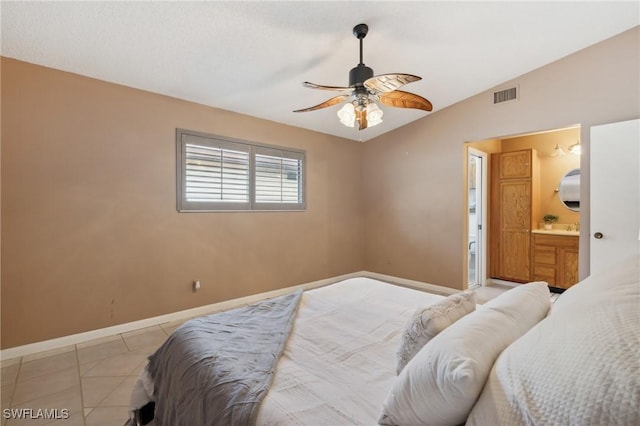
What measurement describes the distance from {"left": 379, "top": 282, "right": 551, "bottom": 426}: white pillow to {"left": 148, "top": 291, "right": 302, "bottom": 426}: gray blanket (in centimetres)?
50

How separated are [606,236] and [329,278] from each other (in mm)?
3503

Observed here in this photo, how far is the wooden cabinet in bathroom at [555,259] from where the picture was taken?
4227mm

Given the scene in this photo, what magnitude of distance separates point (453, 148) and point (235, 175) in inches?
122

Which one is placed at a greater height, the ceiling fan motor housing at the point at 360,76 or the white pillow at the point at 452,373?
the ceiling fan motor housing at the point at 360,76

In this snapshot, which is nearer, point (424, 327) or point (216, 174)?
point (424, 327)

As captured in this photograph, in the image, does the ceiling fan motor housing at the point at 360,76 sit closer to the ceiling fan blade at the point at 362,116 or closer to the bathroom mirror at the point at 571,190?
the ceiling fan blade at the point at 362,116

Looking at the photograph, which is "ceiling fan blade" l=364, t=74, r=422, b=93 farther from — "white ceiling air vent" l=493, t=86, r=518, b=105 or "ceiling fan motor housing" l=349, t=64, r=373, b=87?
Answer: "white ceiling air vent" l=493, t=86, r=518, b=105

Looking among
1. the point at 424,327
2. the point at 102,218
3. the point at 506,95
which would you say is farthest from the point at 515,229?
the point at 102,218

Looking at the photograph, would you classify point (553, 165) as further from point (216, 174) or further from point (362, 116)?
point (216, 174)

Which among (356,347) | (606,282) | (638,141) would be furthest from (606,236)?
(356,347)

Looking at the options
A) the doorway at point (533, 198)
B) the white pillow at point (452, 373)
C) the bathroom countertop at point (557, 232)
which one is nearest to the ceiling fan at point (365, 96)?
the white pillow at point (452, 373)

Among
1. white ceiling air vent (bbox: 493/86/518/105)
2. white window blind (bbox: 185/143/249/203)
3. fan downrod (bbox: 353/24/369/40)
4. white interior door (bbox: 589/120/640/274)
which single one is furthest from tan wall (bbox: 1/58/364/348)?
white interior door (bbox: 589/120/640/274)

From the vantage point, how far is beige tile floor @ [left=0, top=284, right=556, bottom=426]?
6.19 ft

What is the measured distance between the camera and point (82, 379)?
88.7 inches
